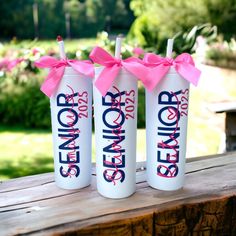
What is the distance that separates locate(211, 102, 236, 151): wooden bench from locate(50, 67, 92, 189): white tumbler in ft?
3.70

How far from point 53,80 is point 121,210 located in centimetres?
32

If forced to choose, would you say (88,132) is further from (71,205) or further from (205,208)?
(205,208)

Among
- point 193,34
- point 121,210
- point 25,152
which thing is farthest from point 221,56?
point 121,210

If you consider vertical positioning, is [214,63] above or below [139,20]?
below

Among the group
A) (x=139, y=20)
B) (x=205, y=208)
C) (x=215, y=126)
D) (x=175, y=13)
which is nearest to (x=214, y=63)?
(x=175, y=13)

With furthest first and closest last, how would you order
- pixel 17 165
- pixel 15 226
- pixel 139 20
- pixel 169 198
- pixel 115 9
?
pixel 115 9
pixel 139 20
pixel 17 165
pixel 169 198
pixel 15 226

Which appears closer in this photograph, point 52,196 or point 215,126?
point 52,196

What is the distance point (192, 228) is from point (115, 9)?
45.7ft

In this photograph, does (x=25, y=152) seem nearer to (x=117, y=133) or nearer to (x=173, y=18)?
(x=117, y=133)

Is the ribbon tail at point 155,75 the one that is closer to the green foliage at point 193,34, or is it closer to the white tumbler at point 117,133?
the white tumbler at point 117,133

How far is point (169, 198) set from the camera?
0.83 meters

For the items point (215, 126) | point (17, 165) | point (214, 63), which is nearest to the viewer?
point (17, 165)

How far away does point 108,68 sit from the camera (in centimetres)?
76

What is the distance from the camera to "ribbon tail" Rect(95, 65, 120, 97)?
2.45 ft
